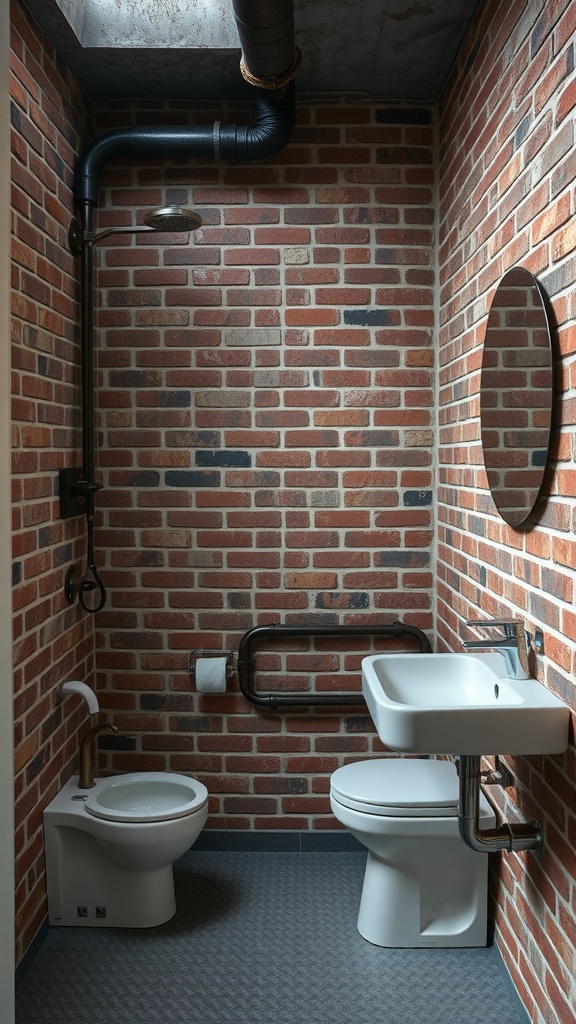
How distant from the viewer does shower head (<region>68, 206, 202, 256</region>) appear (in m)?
2.27

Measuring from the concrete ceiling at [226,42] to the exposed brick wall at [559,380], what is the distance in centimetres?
13

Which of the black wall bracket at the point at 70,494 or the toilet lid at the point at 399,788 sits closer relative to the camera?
the toilet lid at the point at 399,788

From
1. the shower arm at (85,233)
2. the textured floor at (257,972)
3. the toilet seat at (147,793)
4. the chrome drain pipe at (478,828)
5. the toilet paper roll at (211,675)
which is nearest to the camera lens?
the chrome drain pipe at (478,828)

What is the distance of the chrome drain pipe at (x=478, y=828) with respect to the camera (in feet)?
5.69

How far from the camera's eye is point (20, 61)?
2137 mm

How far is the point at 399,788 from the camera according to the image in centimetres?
223

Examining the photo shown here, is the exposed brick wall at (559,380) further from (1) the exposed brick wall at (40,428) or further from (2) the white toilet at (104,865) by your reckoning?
(1) the exposed brick wall at (40,428)

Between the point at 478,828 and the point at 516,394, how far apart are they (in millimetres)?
1049

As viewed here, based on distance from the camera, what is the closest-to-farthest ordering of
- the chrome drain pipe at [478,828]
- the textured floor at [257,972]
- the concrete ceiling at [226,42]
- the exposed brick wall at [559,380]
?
the exposed brick wall at [559,380] → the chrome drain pipe at [478,828] → the textured floor at [257,972] → the concrete ceiling at [226,42]

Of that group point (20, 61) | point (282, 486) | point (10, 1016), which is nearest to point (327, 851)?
point (282, 486)

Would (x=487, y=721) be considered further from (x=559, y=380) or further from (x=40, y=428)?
(x=40, y=428)

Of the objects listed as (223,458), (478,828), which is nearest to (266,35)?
(223,458)

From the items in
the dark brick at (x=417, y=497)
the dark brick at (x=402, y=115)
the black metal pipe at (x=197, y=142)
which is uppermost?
the dark brick at (x=402, y=115)

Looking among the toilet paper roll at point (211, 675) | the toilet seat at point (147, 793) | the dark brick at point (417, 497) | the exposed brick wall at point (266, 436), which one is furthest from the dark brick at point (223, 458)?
the toilet seat at point (147, 793)
